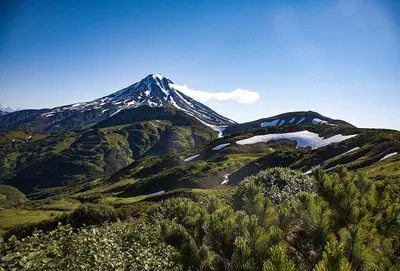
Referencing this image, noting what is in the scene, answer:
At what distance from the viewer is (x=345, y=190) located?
610 cm

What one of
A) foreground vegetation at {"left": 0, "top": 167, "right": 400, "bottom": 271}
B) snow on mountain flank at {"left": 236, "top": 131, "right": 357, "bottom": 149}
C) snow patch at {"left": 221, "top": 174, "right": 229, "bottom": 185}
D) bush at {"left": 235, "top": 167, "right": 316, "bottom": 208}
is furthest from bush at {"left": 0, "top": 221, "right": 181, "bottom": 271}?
snow on mountain flank at {"left": 236, "top": 131, "right": 357, "bottom": 149}

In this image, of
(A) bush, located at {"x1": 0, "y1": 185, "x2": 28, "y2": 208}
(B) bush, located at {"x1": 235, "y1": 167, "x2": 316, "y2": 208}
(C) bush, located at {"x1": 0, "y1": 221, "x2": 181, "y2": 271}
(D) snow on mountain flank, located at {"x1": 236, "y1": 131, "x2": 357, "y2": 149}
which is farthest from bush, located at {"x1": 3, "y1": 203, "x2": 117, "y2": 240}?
(A) bush, located at {"x1": 0, "y1": 185, "x2": 28, "y2": 208}

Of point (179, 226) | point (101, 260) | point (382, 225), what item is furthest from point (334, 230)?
point (101, 260)

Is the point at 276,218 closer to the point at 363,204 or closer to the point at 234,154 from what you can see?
the point at 363,204

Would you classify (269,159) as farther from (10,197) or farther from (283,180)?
(10,197)

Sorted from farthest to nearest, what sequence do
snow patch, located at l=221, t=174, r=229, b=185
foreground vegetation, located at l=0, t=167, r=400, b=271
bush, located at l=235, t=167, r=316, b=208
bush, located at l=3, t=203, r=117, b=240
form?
snow patch, located at l=221, t=174, r=229, b=185 < bush, located at l=3, t=203, r=117, b=240 < bush, located at l=235, t=167, r=316, b=208 < foreground vegetation, located at l=0, t=167, r=400, b=271

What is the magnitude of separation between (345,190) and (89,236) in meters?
8.45

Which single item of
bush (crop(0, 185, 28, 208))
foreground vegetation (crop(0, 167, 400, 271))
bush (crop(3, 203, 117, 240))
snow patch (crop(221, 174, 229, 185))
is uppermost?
foreground vegetation (crop(0, 167, 400, 271))

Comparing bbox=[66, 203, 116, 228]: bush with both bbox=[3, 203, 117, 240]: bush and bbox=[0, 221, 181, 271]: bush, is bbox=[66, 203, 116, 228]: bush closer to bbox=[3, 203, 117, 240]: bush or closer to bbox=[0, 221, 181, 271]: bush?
bbox=[3, 203, 117, 240]: bush

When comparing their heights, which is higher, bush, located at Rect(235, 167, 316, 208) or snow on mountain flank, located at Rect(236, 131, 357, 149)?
snow on mountain flank, located at Rect(236, 131, 357, 149)

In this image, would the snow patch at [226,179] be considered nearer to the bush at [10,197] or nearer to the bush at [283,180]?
the bush at [283,180]

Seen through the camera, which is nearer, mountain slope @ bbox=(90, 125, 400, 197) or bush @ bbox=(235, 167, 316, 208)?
bush @ bbox=(235, 167, 316, 208)

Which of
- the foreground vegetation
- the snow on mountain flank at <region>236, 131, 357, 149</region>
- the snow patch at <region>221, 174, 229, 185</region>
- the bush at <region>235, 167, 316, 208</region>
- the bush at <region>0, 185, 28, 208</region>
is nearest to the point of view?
the foreground vegetation

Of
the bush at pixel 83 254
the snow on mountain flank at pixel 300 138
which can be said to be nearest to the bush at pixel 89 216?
A: the bush at pixel 83 254
